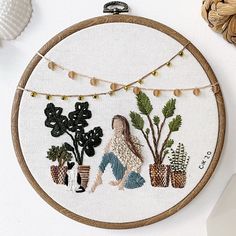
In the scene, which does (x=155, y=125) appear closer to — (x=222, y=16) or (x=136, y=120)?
(x=136, y=120)

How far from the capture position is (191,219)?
999 millimetres

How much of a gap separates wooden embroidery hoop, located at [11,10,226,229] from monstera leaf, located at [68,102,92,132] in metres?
0.11

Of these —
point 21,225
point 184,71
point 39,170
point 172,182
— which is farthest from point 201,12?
point 21,225

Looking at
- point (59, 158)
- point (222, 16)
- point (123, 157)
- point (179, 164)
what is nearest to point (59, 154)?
point (59, 158)

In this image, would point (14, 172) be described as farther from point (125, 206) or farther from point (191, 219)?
point (191, 219)

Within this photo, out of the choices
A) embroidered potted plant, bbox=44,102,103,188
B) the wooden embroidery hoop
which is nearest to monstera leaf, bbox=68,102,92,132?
embroidered potted plant, bbox=44,102,103,188

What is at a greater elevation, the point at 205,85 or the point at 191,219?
the point at 205,85

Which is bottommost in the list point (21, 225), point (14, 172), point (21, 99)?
point (21, 225)

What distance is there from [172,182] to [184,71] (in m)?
0.21

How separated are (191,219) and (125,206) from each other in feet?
0.42

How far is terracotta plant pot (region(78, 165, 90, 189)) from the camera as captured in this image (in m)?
0.99

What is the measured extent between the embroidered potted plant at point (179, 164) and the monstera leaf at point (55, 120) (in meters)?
0.21

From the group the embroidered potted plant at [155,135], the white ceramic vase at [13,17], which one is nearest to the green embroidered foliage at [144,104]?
the embroidered potted plant at [155,135]

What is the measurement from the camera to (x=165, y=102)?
A: 3.18ft
